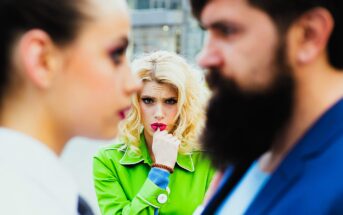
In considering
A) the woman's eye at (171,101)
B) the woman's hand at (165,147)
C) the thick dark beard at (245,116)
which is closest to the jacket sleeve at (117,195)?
the woman's hand at (165,147)

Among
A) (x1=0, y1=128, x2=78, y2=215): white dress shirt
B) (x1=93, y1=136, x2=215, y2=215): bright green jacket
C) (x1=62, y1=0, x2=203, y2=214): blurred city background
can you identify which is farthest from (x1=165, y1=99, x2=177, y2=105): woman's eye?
(x1=62, y1=0, x2=203, y2=214): blurred city background

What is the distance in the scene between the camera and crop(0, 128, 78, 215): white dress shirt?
106cm

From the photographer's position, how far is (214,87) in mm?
1404

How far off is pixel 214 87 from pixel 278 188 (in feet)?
1.02

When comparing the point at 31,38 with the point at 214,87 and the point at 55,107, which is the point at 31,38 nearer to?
the point at 55,107

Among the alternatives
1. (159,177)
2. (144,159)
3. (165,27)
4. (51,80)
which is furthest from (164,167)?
(165,27)

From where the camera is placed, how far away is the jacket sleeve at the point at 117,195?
250 cm

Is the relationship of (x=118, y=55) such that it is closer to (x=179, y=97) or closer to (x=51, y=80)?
(x=51, y=80)

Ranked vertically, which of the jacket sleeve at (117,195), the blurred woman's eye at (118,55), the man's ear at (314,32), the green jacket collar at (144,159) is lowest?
the jacket sleeve at (117,195)

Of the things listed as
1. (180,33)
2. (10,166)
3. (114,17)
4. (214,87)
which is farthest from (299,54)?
(180,33)

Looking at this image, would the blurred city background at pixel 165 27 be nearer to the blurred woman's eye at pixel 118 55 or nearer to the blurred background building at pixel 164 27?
the blurred background building at pixel 164 27

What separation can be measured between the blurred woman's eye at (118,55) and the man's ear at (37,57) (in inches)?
5.2

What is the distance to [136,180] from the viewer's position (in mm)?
2760

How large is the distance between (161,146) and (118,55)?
4.77 ft
